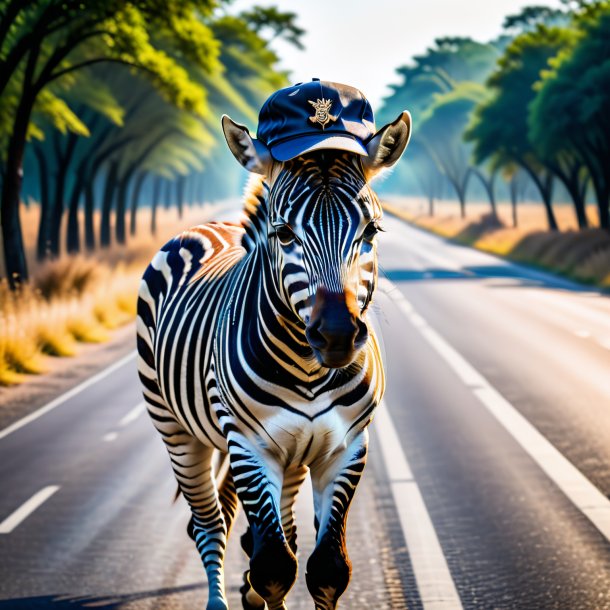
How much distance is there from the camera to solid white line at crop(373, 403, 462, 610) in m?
6.12

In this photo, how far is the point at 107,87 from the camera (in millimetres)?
33062

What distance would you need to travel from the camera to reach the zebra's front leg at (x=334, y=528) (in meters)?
4.09

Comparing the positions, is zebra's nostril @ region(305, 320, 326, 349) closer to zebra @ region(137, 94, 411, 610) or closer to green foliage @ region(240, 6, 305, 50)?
zebra @ region(137, 94, 411, 610)

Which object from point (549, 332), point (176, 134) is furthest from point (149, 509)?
point (176, 134)

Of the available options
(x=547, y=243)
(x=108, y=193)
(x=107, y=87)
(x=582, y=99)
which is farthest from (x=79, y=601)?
(x=547, y=243)

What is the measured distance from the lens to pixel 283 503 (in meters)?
4.84

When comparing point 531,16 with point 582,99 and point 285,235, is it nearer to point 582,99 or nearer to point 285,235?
point 582,99

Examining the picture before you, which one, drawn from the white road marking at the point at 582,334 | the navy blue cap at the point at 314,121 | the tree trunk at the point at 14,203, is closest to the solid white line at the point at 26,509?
the navy blue cap at the point at 314,121

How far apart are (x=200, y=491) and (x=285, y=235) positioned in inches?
89.3

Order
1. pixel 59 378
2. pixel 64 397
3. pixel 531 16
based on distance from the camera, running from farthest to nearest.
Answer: pixel 531 16
pixel 59 378
pixel 64 397

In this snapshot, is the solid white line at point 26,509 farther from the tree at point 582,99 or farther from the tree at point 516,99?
the tree at point 516,99

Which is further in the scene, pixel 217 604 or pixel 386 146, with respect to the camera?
pixel 217 604

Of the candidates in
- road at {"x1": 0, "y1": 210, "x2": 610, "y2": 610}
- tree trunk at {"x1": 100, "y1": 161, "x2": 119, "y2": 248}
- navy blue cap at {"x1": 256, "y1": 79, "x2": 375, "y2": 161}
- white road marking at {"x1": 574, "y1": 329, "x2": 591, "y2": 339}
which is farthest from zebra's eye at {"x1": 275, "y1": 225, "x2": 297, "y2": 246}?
tree trunk at {"x1": 100, "y1": 161, "x2": 119, "y2": 248}

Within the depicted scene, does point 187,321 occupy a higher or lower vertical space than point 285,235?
lower
